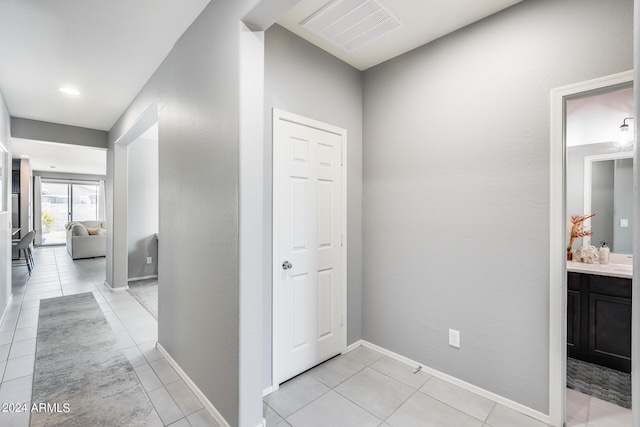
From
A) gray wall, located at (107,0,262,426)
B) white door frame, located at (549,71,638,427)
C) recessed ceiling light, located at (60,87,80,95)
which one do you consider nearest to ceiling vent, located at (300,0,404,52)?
gray wall, located at (107,0,262,426)

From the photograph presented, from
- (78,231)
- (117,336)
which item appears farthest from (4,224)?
(78,231)

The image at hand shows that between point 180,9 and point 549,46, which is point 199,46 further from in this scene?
point 549,46

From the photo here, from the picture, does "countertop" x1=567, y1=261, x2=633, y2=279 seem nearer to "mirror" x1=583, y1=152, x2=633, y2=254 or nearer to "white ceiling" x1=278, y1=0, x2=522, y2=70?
"mirror" x1=583, y1=152, x2=633, y2=254

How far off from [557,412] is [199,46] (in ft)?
10.9

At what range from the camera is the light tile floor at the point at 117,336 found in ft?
6.37

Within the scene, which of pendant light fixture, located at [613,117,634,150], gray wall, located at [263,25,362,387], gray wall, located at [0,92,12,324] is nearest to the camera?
gray wall, located at [263,25,362,387]

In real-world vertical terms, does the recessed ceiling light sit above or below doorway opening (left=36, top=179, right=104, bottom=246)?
above

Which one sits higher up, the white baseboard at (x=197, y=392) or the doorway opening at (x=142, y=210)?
the doorway opening at (x=142, y=210)

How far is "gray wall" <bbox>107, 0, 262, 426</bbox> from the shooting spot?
1.70 meters

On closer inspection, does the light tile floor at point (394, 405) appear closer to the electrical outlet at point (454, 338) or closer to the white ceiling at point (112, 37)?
the electrical outlet at point (454, 338)

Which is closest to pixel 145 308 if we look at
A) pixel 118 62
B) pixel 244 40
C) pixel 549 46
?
pixel 118 62

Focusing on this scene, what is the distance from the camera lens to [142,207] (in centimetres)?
547

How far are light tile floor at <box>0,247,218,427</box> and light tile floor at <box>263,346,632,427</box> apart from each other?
1.87 ft

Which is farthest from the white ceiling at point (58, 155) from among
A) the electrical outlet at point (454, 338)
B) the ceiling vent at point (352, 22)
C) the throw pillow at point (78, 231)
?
the electrical outlet at point (454, 338)
